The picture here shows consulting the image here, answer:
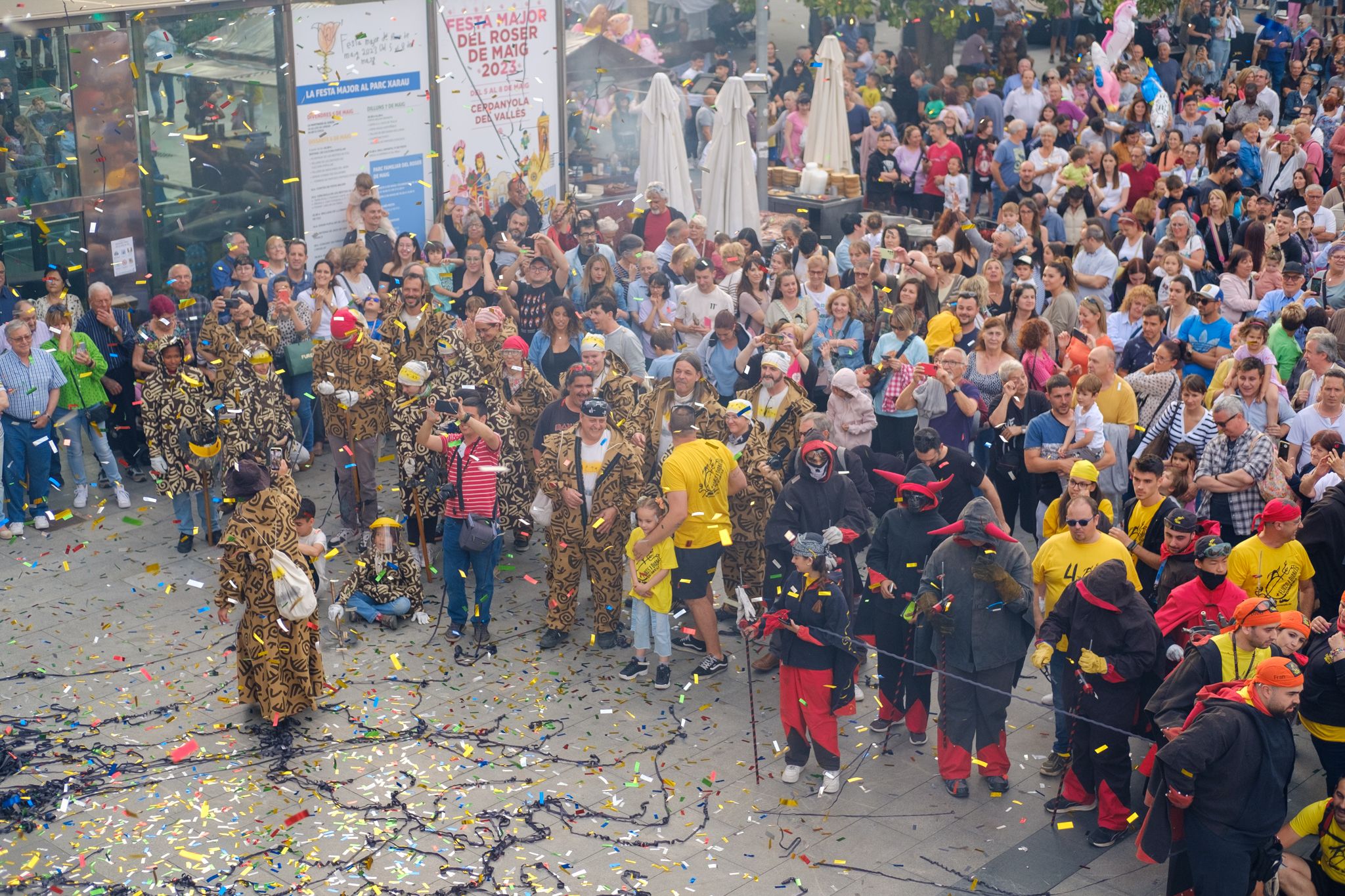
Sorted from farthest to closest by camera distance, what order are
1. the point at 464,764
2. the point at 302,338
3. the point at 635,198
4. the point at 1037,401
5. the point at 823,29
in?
the point at 823,29 → the point at 635,198 → the point at 302,338 → the point at 1037,401 → the point at 464,764

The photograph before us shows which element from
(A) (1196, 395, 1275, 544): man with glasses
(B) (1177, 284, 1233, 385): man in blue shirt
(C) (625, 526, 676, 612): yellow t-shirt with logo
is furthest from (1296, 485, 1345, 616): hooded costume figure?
(C) (625, 526, 676, 612): yellow t-shirt with logo

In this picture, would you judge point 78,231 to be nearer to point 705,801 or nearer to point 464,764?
point 464,764

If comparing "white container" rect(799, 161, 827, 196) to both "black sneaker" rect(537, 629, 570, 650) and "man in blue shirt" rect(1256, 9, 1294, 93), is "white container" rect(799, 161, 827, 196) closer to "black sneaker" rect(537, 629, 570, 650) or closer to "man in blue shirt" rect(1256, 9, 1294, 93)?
"man in blue shirt" rect(1256, 9, 1294, 93)

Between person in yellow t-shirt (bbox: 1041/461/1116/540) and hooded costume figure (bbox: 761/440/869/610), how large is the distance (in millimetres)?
1145

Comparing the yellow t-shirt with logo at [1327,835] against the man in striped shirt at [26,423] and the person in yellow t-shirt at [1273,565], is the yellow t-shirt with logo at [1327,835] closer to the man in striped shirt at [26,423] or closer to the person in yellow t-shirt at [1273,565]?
the person in yellow t-shirt at [1273,565]

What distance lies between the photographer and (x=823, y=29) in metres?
29.9

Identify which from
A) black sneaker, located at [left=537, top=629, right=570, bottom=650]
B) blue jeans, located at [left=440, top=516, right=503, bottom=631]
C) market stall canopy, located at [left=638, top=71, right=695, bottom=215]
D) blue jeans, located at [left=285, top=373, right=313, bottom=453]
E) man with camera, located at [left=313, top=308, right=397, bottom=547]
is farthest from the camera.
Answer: market stall canopy, located at [left=638, top=71, right=695, bottom=215]

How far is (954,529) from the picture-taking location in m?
8.74

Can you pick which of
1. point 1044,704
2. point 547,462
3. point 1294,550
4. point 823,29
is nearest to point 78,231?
point 547,462

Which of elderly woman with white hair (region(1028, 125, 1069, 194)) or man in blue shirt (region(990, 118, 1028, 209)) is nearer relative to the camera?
elderly woman with white hair (region(1028, 125, 1069, 194))

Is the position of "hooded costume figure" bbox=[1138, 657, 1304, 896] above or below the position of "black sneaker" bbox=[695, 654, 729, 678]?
above

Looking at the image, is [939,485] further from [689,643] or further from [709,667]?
[689,643]

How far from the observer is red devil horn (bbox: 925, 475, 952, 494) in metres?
9.38

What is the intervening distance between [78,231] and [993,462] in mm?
8559
